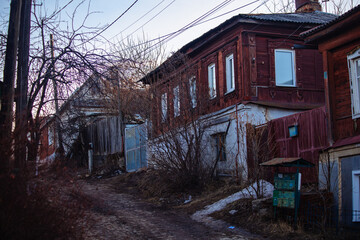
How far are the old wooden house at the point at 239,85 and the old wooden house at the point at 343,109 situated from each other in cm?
376

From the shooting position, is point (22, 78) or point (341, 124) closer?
point (22, 78)

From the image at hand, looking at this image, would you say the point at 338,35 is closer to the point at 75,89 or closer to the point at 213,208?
the point at 213,208

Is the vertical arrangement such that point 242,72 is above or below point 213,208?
above

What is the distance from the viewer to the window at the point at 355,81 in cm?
1020

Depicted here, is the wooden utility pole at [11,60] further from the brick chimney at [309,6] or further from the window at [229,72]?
the brick chimney at [309,6]

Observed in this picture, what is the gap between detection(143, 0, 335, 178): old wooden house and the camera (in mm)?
14883

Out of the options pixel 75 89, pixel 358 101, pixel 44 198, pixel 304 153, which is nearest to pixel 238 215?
pixel 304 153

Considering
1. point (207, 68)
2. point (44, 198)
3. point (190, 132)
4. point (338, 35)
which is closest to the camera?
point (44, 198)

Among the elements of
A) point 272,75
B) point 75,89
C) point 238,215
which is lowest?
point 238,215

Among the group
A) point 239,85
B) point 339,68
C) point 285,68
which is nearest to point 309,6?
point 285,68

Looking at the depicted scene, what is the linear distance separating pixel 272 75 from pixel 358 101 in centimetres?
574

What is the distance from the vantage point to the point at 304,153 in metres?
12.1

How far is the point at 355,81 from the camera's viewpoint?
10.4 m

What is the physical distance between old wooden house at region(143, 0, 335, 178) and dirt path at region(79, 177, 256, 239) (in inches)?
130
